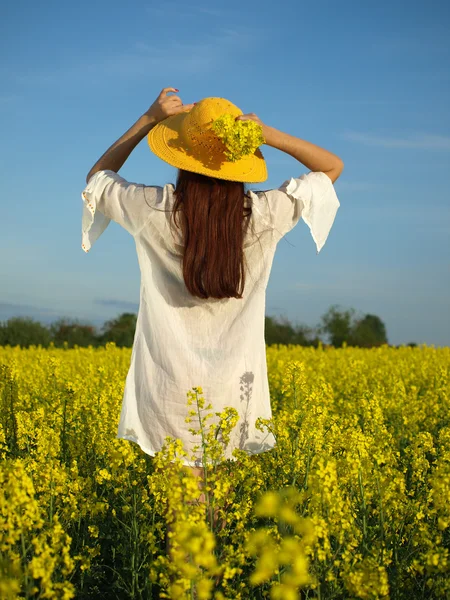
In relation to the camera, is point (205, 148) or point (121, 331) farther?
point (121, 331)

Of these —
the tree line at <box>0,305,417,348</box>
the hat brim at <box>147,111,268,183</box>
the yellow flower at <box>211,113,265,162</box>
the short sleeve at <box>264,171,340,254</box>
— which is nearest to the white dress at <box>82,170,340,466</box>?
the short sleeve at <box>264,171,340,254</box>

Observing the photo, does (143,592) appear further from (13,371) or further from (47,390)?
(47,390)

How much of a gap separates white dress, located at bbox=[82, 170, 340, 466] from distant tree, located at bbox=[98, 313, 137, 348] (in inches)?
574

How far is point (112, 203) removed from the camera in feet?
10.1

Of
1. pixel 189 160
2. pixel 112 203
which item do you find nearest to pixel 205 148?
pixel 189 160

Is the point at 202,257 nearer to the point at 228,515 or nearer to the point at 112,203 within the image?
the point at 112,203

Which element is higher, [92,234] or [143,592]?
[92,234]

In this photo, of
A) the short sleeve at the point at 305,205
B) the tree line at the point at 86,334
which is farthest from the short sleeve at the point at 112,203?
the tree line at the point at 86,334

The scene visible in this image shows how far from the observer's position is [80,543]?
3.54 meters

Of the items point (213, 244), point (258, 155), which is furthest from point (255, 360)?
point (258, 155)

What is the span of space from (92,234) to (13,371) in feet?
7.44

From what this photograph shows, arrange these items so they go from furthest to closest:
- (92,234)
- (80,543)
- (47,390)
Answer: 1. (47,390)
2. (80,543)
3. (92,234)

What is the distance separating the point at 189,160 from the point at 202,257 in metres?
0.45

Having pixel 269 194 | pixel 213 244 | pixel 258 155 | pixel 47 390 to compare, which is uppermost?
pixel 258 155
